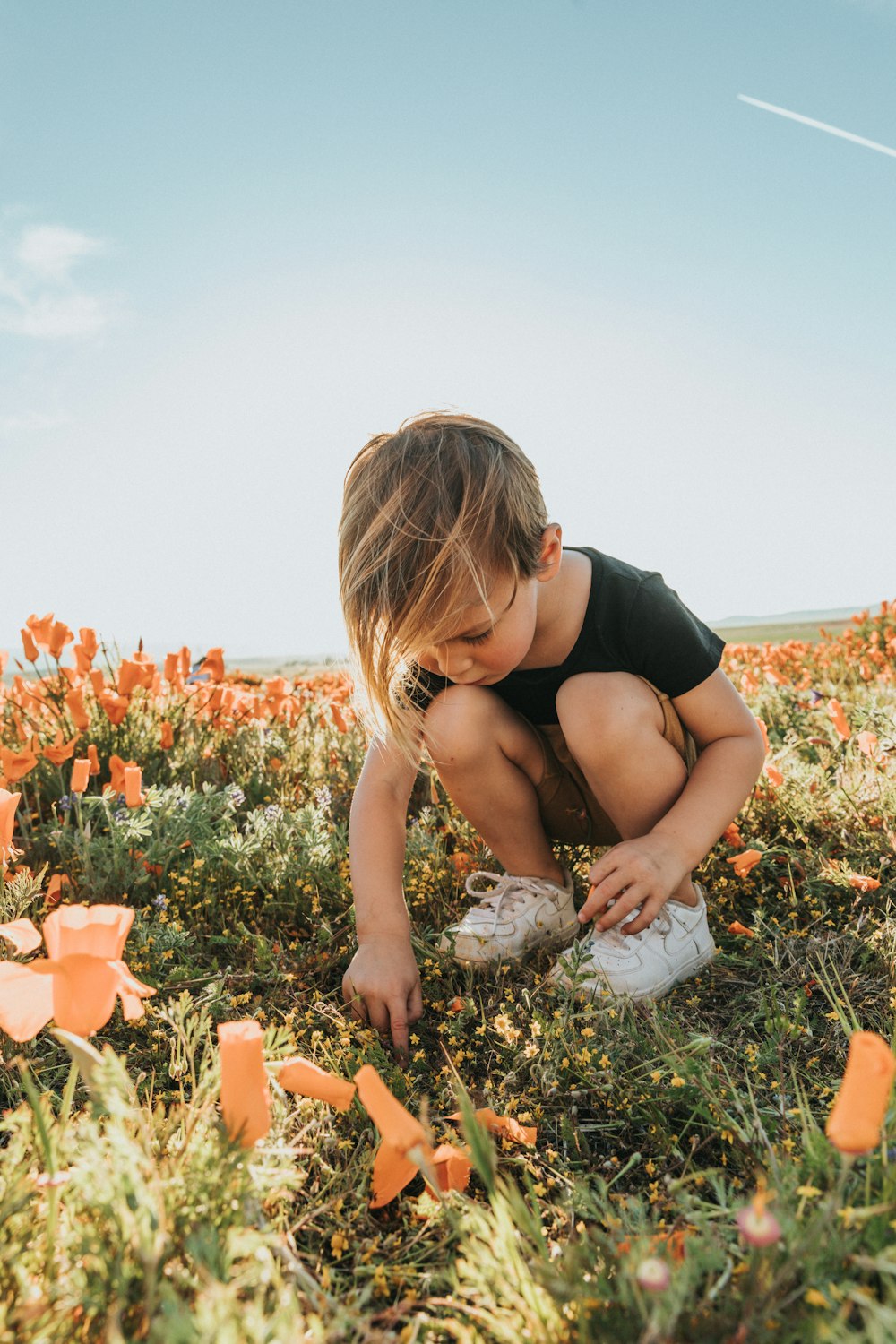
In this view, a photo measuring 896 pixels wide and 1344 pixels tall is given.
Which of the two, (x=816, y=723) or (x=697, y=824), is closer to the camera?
(x=697, y=824)

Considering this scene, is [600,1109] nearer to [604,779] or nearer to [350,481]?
[604,779]

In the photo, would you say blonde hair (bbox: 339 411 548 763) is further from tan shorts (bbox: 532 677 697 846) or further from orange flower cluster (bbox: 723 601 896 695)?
orange flower cluster (bbox: 723 601 896 695)

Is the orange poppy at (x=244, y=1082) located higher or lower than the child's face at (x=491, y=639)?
lower

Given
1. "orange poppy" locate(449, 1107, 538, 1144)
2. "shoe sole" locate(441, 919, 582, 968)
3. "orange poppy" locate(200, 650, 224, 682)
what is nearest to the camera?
"orange poppy" locate(449, 1107, 538, 1144)

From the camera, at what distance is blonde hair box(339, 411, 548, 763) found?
1701 mm

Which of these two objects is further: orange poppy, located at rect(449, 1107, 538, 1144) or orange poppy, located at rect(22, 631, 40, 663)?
orange poppy, located at rect(22, 631, 40, 663)

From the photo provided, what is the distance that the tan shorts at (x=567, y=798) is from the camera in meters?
2.37

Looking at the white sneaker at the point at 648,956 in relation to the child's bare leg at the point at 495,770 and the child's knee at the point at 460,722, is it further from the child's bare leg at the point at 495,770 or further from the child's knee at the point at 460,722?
the child's knee at the point at 460,722

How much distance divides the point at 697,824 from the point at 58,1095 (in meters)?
1.35

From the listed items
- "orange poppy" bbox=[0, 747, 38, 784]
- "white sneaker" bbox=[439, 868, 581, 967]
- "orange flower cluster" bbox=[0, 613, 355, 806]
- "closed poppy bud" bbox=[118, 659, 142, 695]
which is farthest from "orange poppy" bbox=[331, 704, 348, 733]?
"orange poppy" bbox=[0, 747, 38, 784]

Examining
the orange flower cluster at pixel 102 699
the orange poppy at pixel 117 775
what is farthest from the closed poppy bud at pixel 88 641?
the orange poppy at pixel 117 775

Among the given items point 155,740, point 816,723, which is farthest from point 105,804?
point 816,723

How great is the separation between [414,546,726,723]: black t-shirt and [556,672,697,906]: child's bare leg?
7 centimetres

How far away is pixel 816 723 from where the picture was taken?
366 cm
